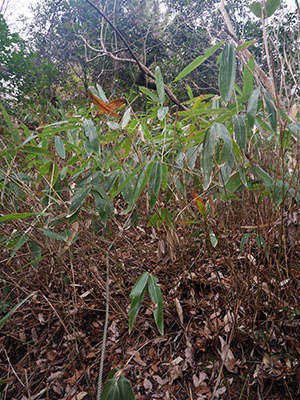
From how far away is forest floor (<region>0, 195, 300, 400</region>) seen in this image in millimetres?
897

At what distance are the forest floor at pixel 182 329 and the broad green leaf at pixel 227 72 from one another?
38cm

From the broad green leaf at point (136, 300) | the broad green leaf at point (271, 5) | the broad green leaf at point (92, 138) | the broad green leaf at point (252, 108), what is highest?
the broad green leaf at point (271, 5)

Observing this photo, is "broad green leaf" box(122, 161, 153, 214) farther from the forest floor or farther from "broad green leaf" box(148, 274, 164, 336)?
"broad green leaf" box(148, 274, 164, 336)

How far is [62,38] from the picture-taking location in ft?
17.1

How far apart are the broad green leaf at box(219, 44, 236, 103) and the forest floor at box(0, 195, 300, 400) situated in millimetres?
378

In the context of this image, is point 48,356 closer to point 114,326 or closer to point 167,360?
point 114,326

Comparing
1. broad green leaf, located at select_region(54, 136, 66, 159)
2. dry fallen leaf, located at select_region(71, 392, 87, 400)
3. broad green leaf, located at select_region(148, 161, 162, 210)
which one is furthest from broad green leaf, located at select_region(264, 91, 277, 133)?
dry fallen leaf, located at select_region(71, 392, 87, 400)

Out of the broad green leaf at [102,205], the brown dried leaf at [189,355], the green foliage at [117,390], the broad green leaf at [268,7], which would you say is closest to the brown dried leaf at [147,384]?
the brown dried leaf at [189,355]

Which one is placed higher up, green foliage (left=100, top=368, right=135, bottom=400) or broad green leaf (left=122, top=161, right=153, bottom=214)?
Result: broad green leaf (left=122, top=161, right=153, bottom=214)

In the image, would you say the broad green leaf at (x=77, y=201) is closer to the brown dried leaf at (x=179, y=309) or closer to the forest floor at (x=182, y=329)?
the forest floor at (x=182, y=329)

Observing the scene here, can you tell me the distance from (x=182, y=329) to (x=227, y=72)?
0.90 metres

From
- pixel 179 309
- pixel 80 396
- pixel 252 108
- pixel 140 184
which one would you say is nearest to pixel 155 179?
pixel 140 184

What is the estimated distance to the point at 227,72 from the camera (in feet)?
2.37

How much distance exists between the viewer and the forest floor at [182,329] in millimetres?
897
